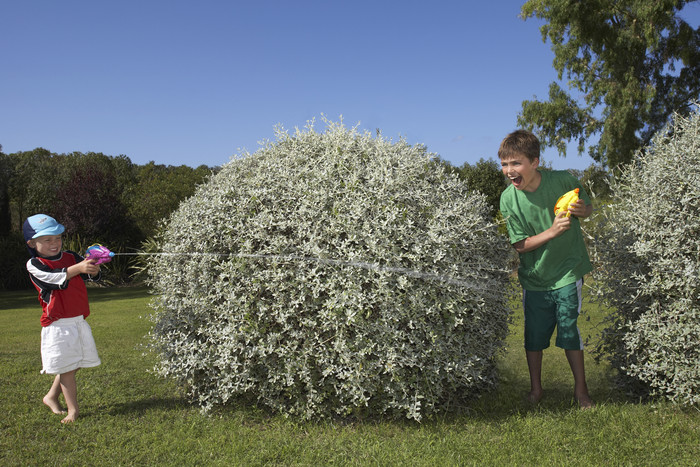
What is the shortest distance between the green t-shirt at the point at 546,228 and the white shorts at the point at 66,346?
14.2 feet

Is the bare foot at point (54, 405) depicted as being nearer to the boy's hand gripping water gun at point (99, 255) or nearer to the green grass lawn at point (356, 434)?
the green grass lawn at point (356, 434)

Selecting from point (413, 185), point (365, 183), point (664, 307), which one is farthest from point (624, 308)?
point (365, 183)

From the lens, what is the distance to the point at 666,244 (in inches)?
180

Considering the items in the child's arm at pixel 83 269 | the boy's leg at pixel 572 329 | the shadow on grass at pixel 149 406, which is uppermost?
the child's arm at pixel 83 269

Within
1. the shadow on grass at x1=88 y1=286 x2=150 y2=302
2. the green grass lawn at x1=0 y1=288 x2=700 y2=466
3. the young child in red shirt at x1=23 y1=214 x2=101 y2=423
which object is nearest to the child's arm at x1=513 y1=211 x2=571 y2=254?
the green grass lawn at x1=0 y1=288 x2=700 y2=466

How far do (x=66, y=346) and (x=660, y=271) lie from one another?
5.63 metres

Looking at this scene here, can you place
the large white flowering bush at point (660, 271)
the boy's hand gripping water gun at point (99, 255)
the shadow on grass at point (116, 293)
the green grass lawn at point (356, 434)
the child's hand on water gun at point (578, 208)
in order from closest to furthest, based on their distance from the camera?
the green grass lawn at point (356, 434) → the child's hand on water gun at point (578, 208) → the large white flowering bush at point (660, 271) → the boy's hand gripping water gun at point (99, 255) → the shadow on grass at point (116, 293)

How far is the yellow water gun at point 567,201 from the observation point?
4.38m

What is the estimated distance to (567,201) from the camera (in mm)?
4430

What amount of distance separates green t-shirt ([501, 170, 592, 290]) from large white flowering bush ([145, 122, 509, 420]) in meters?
0.26

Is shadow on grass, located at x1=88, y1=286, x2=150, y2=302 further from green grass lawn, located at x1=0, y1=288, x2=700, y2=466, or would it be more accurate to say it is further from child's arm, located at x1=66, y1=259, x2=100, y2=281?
child's arm, located at x1=66, y1=259, x2=100, y2=281

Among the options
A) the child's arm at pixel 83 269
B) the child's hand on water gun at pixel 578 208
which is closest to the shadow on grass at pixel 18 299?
the child's arm at pixel 83 269

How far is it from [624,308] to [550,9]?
887 inches

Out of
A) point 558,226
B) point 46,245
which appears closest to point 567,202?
point 558,226
